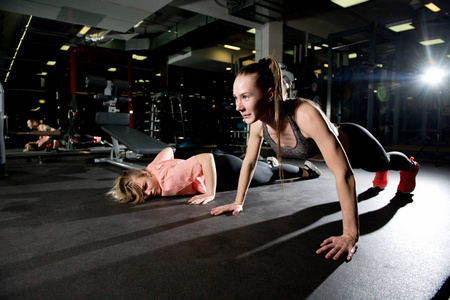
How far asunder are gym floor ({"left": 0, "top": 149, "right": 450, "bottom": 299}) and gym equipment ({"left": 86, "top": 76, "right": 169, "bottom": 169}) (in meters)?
0.96

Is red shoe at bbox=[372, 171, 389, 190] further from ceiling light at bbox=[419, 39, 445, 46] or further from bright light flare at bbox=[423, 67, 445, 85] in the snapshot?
ceiling light at bbox=[419, 39, 445, 46]

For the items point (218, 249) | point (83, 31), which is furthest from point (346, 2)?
point (83, 31)

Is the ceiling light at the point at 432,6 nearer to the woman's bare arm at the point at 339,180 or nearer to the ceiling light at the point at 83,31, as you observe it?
the woman's bare arm at the point at 339,180

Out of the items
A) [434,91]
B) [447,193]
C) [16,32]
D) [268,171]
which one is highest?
[16,32]

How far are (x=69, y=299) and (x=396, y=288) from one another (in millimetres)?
988

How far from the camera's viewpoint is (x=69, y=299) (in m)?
0.77

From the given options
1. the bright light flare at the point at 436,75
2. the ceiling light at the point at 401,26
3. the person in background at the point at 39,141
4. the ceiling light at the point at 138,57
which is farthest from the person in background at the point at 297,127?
the ceiling light at the point at 138,57

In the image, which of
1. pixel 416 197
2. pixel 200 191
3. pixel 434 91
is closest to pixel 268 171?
pixel 200 191

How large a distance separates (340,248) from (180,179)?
1.15m

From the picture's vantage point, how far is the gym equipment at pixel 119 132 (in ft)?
9.37

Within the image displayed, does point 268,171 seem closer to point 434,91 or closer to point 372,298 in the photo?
point 372,298

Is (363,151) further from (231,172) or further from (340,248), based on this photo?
(231,172)

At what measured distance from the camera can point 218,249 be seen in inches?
43.5

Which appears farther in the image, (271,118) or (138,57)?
(138,57)
